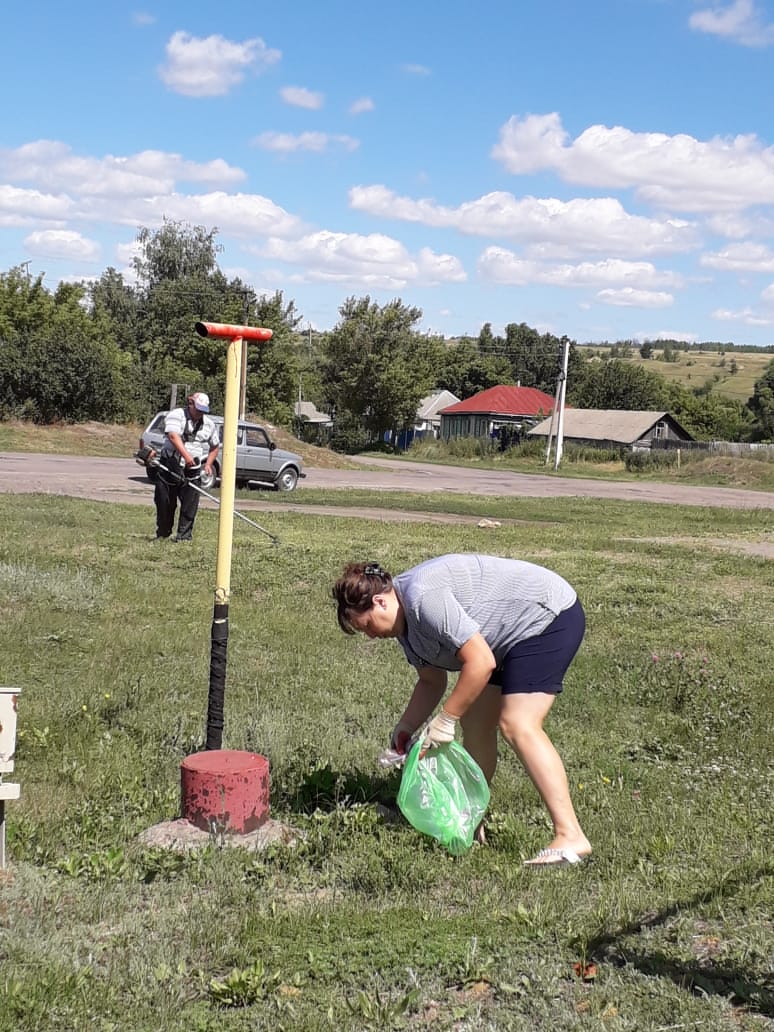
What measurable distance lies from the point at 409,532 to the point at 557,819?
1201cm

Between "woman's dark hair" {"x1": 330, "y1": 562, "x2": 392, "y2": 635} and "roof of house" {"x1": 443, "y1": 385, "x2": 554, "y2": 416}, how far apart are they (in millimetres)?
78155

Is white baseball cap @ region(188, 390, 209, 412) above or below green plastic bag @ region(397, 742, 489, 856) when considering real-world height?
above

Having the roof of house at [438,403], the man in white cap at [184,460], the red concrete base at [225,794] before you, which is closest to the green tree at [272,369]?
the roof of house at [438,403]

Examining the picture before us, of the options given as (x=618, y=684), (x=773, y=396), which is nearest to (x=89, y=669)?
(x=618, y=684)

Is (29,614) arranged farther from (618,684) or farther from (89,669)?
(618,684)

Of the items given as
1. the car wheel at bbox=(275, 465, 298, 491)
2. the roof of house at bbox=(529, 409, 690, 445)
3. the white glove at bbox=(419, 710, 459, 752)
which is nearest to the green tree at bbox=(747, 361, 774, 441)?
the roof of house at bbox=(529, 409, 690, 445)

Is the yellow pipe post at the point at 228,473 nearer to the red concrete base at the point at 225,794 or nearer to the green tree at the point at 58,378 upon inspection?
the red concrete base at the point at 225,794

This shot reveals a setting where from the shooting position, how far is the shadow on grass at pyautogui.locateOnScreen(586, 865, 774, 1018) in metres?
3.22

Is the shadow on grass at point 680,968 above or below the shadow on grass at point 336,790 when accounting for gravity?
above

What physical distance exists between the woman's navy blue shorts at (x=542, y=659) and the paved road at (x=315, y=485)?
50.8 ft

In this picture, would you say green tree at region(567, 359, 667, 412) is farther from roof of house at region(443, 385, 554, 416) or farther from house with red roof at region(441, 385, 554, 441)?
house with red roof at region(441, 385, 554, 441)

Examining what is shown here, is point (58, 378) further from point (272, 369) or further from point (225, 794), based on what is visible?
→ point (225, 794)

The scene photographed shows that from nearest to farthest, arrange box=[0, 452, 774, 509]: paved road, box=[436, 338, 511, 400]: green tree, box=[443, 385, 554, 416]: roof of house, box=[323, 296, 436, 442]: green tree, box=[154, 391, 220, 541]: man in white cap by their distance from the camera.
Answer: box=[154, 391, 220, 541]: man in white cap, box=[0, 452, 774, 509]: paved road, box=[323, 296, 436, 442]: green tree, box=[443, 385, 554, 416]: roof of house, box=[436, 338, 511, 400]: green tree

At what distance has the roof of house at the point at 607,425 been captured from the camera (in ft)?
240
